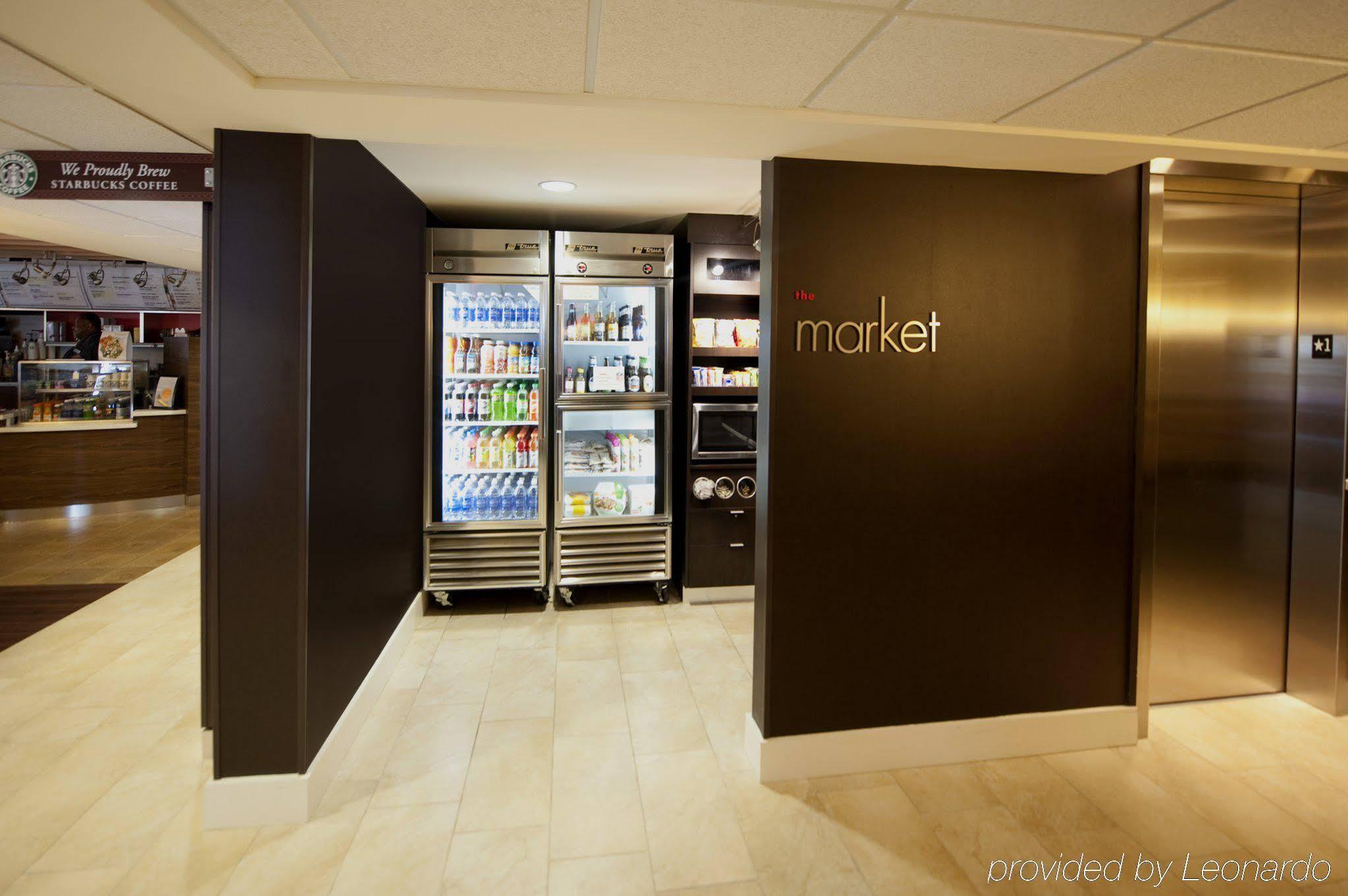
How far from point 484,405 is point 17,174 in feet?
8.21

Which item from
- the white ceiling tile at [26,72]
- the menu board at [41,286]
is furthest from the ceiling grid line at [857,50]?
the menu board at [41,286]

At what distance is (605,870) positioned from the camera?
2.30m

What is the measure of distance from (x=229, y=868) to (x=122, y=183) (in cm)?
255

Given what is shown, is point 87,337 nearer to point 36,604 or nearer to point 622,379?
point 36,604

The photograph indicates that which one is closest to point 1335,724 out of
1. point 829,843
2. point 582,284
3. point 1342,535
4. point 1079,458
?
point 1342,535

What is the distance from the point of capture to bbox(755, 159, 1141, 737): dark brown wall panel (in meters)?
2.78

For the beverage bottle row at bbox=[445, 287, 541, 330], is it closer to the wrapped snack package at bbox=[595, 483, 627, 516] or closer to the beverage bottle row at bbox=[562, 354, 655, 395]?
the beverage bottle row at bbox=[562, 354, 655, 395]

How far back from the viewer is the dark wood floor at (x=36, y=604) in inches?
169

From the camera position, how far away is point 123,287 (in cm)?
851

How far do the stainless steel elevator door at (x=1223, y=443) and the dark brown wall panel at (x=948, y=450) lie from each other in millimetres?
Answer: 503

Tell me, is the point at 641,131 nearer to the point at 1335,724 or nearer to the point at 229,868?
the point at 229,868

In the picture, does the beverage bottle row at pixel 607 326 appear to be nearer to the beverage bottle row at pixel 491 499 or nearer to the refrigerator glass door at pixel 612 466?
the refrigerator glass door at pixel 612 466

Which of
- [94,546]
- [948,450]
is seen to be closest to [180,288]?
[94,546]

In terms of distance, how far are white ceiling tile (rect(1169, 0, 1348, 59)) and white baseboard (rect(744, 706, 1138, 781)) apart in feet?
8.10
